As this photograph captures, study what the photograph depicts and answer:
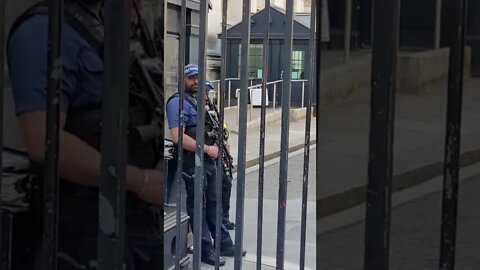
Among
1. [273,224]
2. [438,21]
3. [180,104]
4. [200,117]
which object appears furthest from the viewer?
[273,224]

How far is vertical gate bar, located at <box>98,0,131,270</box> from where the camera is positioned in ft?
4.74

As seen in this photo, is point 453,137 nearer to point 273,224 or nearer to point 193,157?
point 193,157

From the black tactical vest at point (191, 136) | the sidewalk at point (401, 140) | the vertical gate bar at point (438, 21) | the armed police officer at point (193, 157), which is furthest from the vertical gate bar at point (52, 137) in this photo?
the black tactical vest at point (191, 136)

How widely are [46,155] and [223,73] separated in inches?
85.1

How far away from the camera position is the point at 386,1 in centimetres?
135

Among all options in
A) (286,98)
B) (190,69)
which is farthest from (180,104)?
(190,69)

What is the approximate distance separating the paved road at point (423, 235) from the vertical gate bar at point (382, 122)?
0.08 ft

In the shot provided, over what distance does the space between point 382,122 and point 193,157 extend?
421 centimetres

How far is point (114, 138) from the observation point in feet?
4.81

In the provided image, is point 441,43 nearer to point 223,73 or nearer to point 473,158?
point 473,158

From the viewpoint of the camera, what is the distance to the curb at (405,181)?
1.37m

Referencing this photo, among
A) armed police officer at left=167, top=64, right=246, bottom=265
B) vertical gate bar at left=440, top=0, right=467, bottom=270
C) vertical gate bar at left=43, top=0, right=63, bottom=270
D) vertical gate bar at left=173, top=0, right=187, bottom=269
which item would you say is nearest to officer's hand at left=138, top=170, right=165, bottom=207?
vertical gate bar at left=43, top=0, right=63, bottom=270

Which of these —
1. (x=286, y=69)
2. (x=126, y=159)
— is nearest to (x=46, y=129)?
(x=126, y=159)

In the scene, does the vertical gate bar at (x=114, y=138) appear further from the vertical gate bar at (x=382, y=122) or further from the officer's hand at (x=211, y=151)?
the officer's hand at (x=211, y=151)
